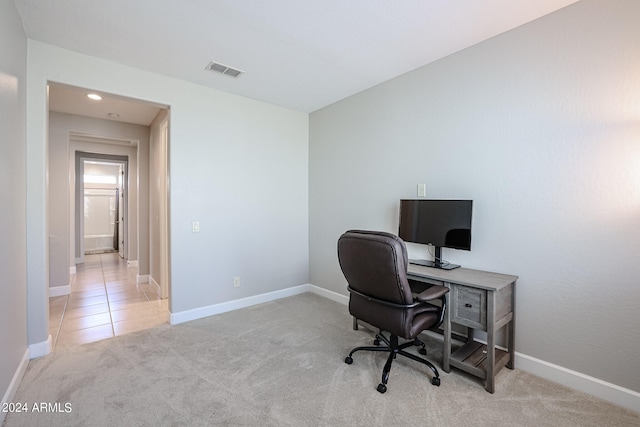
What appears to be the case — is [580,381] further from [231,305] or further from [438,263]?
[231,305]

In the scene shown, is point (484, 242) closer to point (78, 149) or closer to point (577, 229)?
point (577, 229)

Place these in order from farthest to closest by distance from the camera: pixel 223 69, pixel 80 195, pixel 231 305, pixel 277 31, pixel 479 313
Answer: pixel 80 195
pixel 231 305
pixel 223 69
pixel 277 31
pixel 479 313

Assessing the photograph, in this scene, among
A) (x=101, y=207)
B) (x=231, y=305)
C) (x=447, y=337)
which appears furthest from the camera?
(x=101, y=207)

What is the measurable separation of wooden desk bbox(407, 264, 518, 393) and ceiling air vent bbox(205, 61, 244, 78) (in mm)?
2675

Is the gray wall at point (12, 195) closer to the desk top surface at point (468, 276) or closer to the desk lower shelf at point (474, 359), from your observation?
the desk top surface at point (468, 276)

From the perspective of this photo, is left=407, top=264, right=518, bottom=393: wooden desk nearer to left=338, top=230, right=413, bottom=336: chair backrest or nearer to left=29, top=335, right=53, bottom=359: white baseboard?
left=338, top=230, right=413, bottom=336: chair backrest

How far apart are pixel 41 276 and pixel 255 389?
213 centimetres

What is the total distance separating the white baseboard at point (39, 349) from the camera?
7.93 ft

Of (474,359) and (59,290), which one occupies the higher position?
(474,359)

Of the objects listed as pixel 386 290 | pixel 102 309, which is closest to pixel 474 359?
pixel 386 290

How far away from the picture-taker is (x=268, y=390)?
2023mm

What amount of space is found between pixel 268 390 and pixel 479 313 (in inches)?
63.2

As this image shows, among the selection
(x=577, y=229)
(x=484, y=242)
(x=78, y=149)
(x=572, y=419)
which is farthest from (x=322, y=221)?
(x=78, y=149)

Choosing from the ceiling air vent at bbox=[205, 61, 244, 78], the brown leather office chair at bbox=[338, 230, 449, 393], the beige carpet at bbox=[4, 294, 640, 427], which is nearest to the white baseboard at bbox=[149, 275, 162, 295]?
the beige carpet at bbox=[4, 294, 640, 427]
